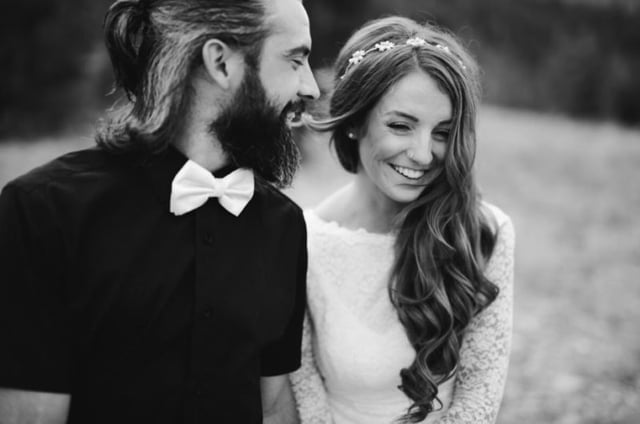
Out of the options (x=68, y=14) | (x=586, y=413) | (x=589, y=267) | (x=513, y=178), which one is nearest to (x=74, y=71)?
(x=68, y=14)

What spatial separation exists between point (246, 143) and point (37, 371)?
3.14 ft

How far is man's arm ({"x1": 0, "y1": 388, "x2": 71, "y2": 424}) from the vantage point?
5.66ft

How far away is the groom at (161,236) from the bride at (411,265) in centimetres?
51

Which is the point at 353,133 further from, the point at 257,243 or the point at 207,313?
the point at 207,313

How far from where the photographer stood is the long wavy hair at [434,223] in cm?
250

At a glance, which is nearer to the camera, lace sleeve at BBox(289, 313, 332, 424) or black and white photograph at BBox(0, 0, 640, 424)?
black and white photograph at BBox(0, 0, 640, 424)

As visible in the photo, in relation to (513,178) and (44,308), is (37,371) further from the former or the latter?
(513,178)

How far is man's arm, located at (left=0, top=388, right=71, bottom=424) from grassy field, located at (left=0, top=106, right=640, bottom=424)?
5.30 feet

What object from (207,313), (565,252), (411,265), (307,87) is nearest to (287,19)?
(307,87)

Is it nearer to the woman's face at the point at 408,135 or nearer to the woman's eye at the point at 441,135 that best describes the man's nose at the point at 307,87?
the woman's face at the point at 408,135

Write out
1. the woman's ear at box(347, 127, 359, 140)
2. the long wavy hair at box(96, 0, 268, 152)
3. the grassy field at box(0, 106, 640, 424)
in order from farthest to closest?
the grassy field at box(0, 106, 640, 424) < the woman's ear at box(347, 127, 359, 140) < the long wavy hair at box(96, 0, 268, 152)

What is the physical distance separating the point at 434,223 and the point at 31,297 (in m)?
1.62

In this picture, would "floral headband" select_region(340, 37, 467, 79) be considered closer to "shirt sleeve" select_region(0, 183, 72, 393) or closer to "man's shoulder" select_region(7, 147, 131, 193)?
"man's shoulder" select_region(7, 147, 131, 193)

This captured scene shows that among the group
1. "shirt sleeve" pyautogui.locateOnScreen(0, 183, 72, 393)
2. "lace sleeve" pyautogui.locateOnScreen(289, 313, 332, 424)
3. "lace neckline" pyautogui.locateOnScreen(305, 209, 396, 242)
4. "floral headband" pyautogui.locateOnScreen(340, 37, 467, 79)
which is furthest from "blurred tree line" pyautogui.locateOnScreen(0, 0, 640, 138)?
"shirt sleeve" pyautogui.locateOnScreen(0, 183, 72, 393)
